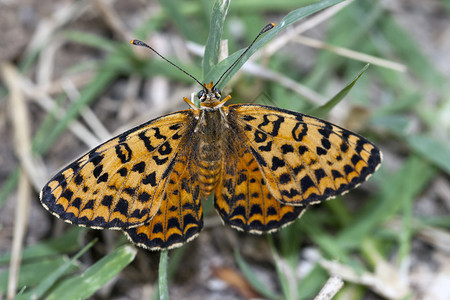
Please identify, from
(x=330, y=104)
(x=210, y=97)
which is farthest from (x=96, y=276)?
(x=330, y=104)

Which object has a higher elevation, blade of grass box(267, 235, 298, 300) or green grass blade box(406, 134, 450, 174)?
green grass blade box(406, 134, 450, 174)

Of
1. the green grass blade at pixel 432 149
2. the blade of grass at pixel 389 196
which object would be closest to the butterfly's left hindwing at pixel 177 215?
the blade of grass at pixel 389 196

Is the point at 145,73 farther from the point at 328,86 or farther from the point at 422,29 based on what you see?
the point at 422,29

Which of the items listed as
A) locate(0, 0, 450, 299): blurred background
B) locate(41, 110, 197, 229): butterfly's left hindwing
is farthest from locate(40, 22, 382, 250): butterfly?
locate(0, 0, 450, 299): blurred background

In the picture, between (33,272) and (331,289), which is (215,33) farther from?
(33,272)

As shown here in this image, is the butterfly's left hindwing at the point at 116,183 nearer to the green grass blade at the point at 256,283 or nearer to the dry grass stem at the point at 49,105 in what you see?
the green grass blade at the point at 256,283

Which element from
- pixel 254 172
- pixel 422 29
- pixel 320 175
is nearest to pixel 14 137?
pixel 254 172

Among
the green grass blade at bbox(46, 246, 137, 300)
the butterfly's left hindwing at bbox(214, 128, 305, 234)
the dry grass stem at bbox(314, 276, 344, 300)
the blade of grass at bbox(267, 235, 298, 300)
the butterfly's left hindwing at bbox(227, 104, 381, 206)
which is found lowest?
the blade of grass at bbox(267, 235, 298, 300)

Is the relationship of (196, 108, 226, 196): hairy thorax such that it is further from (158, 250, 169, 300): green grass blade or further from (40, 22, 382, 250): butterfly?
(158, 250, 169, 300): green grass blade
